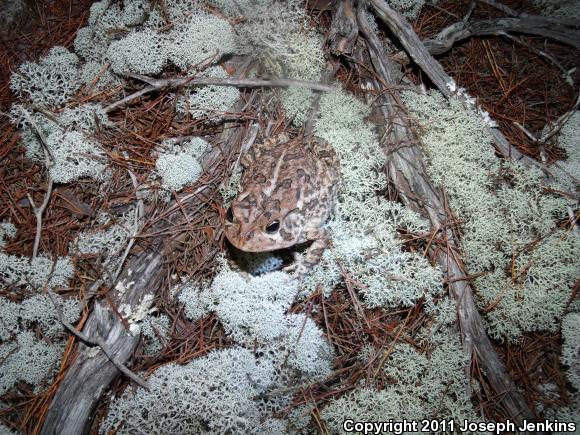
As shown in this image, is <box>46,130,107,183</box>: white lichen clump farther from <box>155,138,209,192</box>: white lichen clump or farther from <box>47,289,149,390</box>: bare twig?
<box>47,289,149,390</box>: bare twig

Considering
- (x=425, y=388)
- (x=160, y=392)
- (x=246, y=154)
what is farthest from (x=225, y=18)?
(x=425, y=388)

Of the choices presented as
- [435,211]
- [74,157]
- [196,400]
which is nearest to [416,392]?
[435,211]

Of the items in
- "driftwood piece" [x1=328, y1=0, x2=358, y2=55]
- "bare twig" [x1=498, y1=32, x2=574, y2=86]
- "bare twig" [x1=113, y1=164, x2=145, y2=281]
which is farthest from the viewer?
"bare twig" [x1=498, y1=32, x2=574, y2=86]

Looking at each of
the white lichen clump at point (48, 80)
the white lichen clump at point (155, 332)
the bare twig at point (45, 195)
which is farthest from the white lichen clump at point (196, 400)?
the white lichen clump at point (48, 80)

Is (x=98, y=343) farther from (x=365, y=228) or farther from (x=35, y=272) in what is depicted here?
(x=365, y=228)

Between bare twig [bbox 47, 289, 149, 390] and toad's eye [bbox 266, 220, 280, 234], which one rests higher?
toad's eye [bbox 266, 220, 280, 234]

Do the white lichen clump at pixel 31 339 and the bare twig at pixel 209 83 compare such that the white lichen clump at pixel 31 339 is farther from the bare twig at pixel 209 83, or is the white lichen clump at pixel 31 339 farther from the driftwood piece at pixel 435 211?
the driftwood piece at pixel 435 211

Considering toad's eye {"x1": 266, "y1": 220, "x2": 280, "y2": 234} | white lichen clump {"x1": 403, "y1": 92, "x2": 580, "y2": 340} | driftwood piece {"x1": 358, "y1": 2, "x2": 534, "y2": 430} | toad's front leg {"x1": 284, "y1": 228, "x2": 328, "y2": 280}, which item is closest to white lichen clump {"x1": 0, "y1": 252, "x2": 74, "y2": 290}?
toad's eye {"x1": 266, "y1": 220, "x2": 280, "y2": 234}
